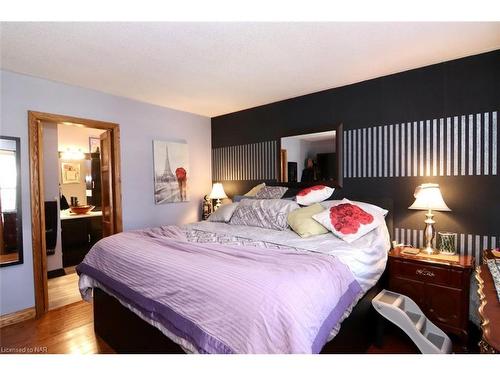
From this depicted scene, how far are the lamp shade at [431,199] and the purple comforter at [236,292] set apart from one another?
101cm

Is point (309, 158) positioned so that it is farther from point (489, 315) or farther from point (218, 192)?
point (489, 315)

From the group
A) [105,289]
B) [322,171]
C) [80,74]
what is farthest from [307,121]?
[105,289]

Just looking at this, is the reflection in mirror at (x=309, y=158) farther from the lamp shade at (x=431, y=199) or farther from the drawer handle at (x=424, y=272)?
the drawer handle at (x=424, y=272)

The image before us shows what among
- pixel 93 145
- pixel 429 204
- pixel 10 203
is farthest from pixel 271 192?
pixel 93 145

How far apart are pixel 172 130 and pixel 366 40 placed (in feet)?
9.00

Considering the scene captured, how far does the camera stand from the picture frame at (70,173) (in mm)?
4832

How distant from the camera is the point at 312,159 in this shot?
10.5 feet

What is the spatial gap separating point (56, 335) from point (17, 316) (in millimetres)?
598

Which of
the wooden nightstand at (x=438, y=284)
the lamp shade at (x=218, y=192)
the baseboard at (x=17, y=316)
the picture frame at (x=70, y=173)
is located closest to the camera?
the wooden nightstand at (x=438, y=284)

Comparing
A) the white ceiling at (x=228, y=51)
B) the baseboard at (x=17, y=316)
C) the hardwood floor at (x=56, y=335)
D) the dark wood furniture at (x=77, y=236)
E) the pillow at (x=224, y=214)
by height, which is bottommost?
the hardwood floor at (x=56, y=335)

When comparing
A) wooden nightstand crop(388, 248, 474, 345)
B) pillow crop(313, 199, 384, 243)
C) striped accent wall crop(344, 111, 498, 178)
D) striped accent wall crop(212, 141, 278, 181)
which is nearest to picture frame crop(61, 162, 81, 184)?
striped accent wall crop(212, 141, 278, 181)

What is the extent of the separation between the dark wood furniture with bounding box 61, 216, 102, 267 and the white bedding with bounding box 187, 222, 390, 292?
9.52 ft

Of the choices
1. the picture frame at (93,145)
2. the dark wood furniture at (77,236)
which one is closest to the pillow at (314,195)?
the dark wood furniture at (77,236)
